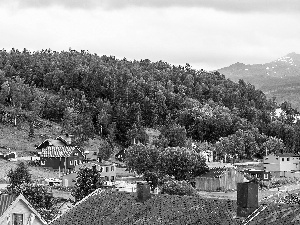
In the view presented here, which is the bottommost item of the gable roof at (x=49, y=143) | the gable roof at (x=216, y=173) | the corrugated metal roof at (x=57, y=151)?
the gable roof at (x=216, y=173)

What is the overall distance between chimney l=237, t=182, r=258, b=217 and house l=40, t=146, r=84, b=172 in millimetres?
87017

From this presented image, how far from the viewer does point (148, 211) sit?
3566 cm

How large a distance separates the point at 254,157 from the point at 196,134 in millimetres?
24822

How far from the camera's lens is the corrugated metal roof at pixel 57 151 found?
117m

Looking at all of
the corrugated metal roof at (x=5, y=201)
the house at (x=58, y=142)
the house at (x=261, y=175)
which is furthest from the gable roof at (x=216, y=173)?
the corrugated metal roof at (x=5, y=201)

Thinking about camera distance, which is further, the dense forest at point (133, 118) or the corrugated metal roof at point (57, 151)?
the dense forest at point (133, 118)

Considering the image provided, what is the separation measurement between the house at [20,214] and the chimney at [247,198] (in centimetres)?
1740

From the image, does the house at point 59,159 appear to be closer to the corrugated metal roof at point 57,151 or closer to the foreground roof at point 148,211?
the corrugated metal roof at point 57,151

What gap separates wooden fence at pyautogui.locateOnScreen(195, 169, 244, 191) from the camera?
101 m

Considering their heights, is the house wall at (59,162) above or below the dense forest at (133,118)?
below

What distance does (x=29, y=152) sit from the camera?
12950cm

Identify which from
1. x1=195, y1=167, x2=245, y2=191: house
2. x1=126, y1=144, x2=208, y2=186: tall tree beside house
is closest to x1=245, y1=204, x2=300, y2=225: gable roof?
x1=126, y1=144, x2=208, y2=186: tall tree beside house

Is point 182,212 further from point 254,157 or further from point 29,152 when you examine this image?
point 254,157

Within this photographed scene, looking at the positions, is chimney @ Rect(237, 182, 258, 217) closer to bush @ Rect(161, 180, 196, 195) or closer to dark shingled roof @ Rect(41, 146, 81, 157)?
bush @ Rect(161, 180, 196, 195)
